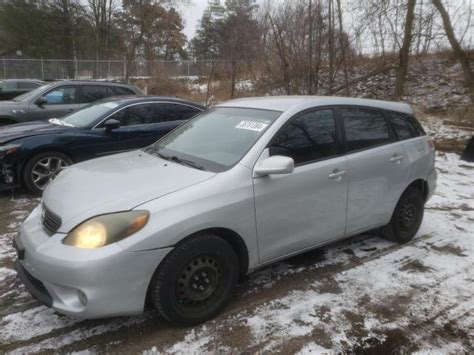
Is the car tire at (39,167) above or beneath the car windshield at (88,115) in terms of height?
beneath

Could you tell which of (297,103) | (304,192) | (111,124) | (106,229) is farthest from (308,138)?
(111,124)

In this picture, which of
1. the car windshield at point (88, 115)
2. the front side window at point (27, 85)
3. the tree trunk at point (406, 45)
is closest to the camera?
the car windshield at point (88, 115)

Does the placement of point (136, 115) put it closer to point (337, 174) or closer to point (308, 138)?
point (308, 138)

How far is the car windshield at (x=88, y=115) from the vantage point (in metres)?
6.27

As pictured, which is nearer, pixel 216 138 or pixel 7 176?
pixel 216 138

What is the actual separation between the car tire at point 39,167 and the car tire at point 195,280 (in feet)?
12.8

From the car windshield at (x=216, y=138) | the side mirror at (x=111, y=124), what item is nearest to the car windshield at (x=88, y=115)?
the side mirror at (x=111, y=124)

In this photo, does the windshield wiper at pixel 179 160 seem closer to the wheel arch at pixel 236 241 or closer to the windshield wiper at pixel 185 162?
the windshield wiper at pixel 185 162

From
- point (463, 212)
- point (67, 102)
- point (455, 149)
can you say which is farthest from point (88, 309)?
point (455, 149)

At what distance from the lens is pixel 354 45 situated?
469 inches

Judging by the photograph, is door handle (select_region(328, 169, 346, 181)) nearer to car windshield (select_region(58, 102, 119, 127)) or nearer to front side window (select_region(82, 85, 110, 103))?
car windshield (select_region(58, 102, 119, 127))

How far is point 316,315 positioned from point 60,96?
7.37m

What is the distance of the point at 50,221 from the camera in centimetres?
286

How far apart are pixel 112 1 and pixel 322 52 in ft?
98.5
